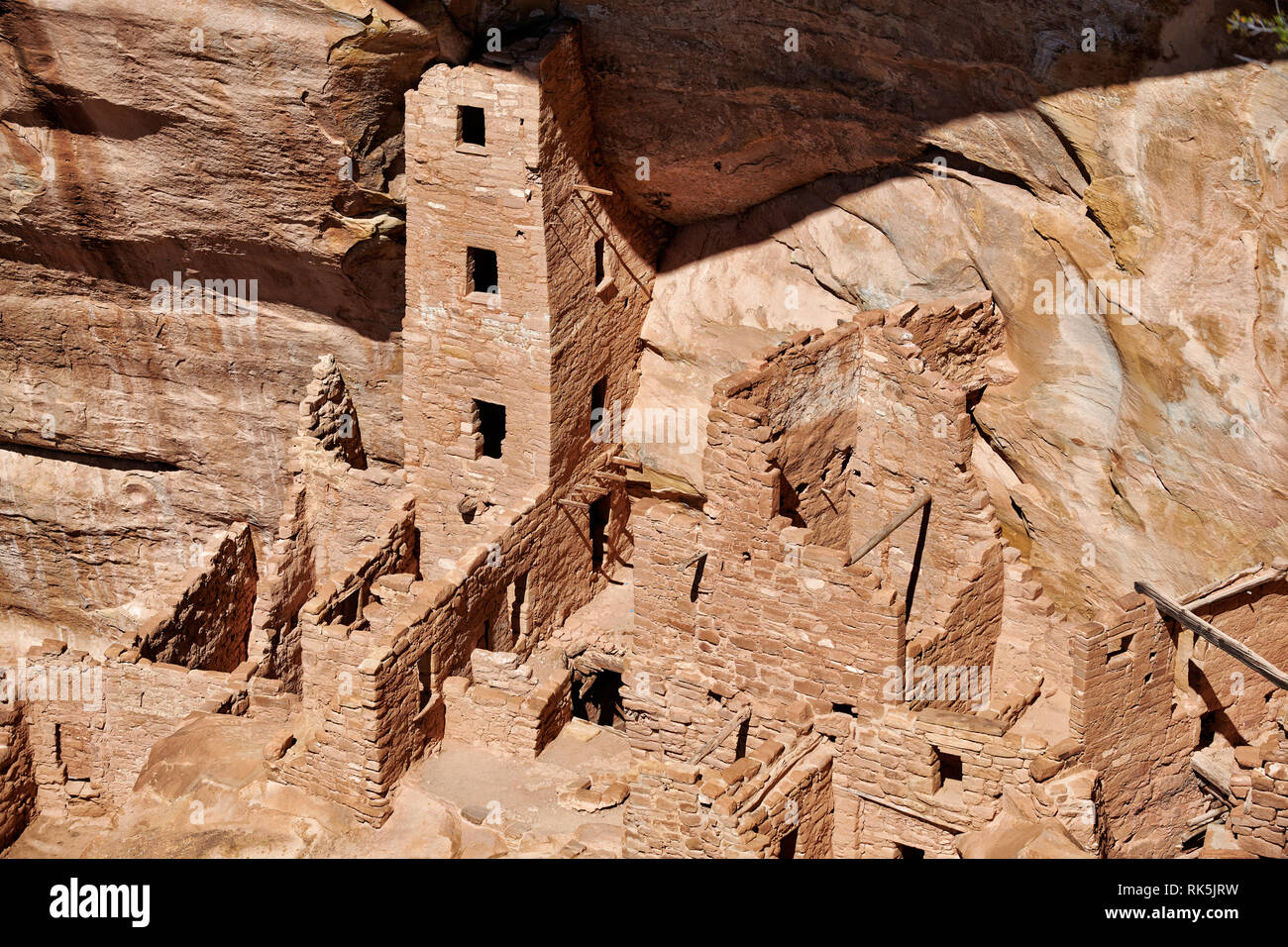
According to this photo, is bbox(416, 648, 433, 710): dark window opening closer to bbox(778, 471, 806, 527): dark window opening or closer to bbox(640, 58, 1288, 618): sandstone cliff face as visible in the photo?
bbox(778, 471, 806, 527): dark window opening

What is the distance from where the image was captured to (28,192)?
28.4 metres

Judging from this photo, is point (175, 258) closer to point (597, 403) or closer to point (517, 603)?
point (597, 403)

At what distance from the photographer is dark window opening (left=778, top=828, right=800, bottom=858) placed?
73.7 feet

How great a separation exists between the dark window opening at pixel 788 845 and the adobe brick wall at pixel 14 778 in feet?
35.9

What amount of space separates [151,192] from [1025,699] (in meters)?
13.4

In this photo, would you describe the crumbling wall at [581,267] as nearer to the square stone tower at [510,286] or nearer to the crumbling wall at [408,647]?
the square stone tower at [510,286]

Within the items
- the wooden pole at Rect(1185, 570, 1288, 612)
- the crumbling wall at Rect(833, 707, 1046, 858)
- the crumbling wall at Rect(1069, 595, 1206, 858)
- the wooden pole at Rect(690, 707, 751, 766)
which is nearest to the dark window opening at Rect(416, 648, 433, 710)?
the wooden pole at Rect(690, 707, 751, 766)

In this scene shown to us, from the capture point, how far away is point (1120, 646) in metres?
22.9

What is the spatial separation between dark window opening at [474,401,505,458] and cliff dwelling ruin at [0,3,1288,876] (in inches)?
2.6

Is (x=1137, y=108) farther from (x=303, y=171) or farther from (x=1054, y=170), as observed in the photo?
(x=303, y=171)

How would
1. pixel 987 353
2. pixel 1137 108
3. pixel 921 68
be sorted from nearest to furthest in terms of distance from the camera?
1. pixel 1137 108
2. pixel 921 68
3. pixel 987 353

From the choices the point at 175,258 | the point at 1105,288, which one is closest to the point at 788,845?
the point at 1105,288

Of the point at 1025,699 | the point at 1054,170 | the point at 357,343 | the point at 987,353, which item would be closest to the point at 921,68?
the point at 1054,170

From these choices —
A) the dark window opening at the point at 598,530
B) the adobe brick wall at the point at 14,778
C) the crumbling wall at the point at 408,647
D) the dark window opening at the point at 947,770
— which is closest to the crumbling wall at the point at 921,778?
the dark window opening at the point at 947,770
